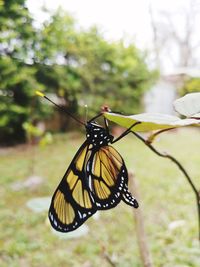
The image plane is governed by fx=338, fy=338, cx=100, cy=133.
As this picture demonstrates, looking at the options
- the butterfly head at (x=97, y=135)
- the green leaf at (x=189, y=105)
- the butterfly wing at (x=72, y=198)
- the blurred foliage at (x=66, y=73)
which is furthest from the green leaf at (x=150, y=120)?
the blurred foliage at (x=66, y=73)

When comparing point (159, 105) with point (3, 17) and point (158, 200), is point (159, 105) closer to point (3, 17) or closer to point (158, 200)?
point (158, 200)

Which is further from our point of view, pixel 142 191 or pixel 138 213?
pixel 142 191

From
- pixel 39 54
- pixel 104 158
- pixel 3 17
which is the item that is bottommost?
pixel 104 158

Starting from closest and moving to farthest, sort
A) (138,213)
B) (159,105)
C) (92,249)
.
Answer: (138,213) → (92,249) → (159,105)

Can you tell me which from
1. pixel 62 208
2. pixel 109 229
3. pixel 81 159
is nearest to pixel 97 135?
pixel 81 159

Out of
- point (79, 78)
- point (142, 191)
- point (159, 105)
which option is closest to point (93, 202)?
point (142, 191)
